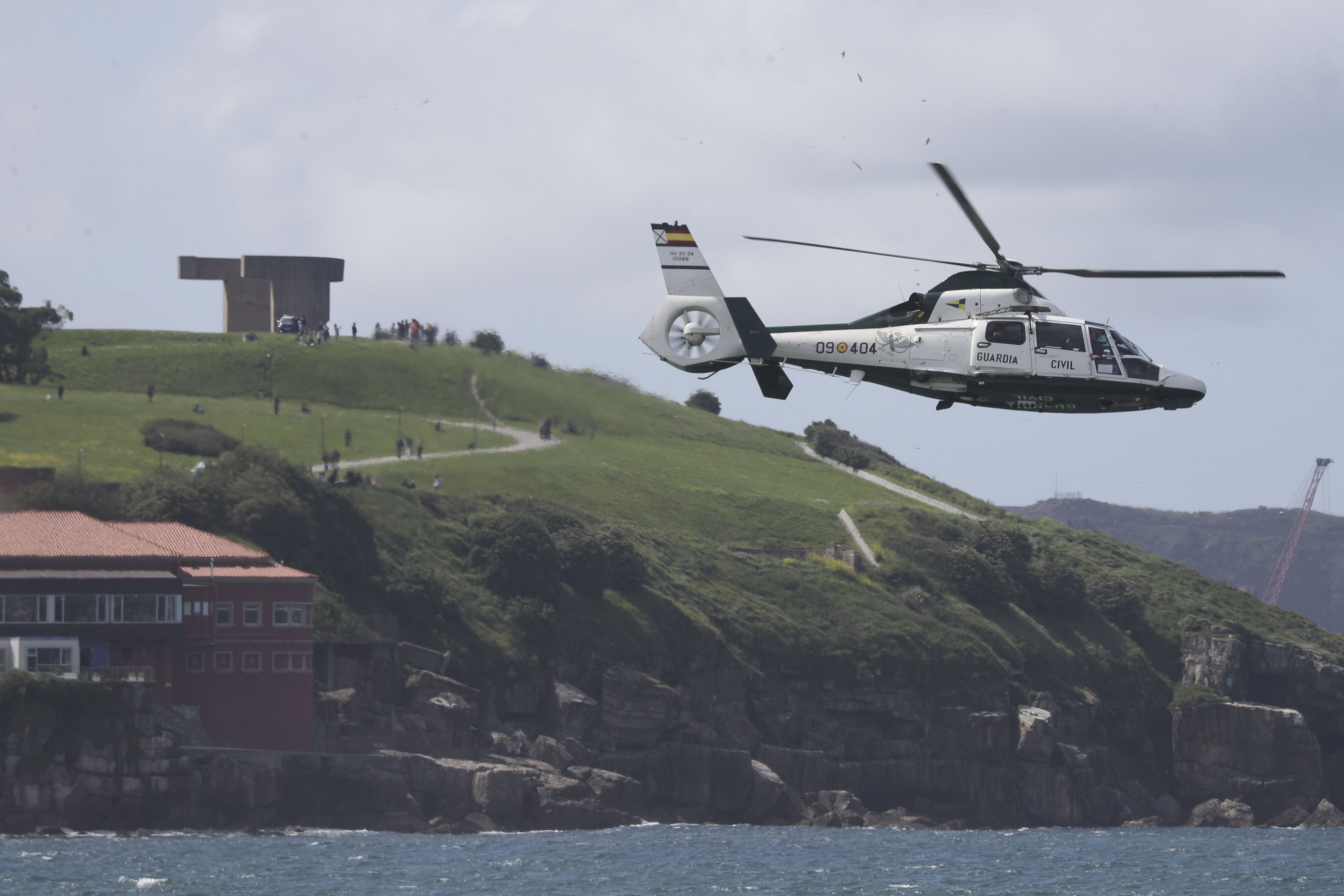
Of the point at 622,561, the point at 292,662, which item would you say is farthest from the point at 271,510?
the point at 622,561

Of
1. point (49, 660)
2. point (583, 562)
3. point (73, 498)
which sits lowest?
point (49, 660)

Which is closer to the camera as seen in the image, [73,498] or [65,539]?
[65,539]

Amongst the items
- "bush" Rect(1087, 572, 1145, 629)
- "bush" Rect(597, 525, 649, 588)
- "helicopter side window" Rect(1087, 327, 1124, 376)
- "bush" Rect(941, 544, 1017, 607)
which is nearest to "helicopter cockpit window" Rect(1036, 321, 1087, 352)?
"helicopter side window" Rect(1087, 327, 1124, 376)

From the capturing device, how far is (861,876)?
291ft

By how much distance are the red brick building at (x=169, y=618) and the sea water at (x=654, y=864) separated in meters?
7.20

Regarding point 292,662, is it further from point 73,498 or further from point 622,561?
point 622,561

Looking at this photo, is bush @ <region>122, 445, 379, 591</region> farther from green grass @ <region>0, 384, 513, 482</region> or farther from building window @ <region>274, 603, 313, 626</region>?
building window @ <region>274, 603, 313, 626</region>

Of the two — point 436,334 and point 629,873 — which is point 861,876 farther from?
point 436,334

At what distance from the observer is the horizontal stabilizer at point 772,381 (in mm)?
47250

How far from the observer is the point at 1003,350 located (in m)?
44.8

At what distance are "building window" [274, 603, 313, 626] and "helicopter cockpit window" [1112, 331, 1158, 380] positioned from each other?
2379 inches

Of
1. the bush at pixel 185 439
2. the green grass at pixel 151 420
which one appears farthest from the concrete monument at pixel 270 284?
the bush at pixel 185 439

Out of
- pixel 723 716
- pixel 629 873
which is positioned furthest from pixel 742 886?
pixel 723 716

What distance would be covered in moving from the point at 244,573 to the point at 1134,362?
6164 cm
